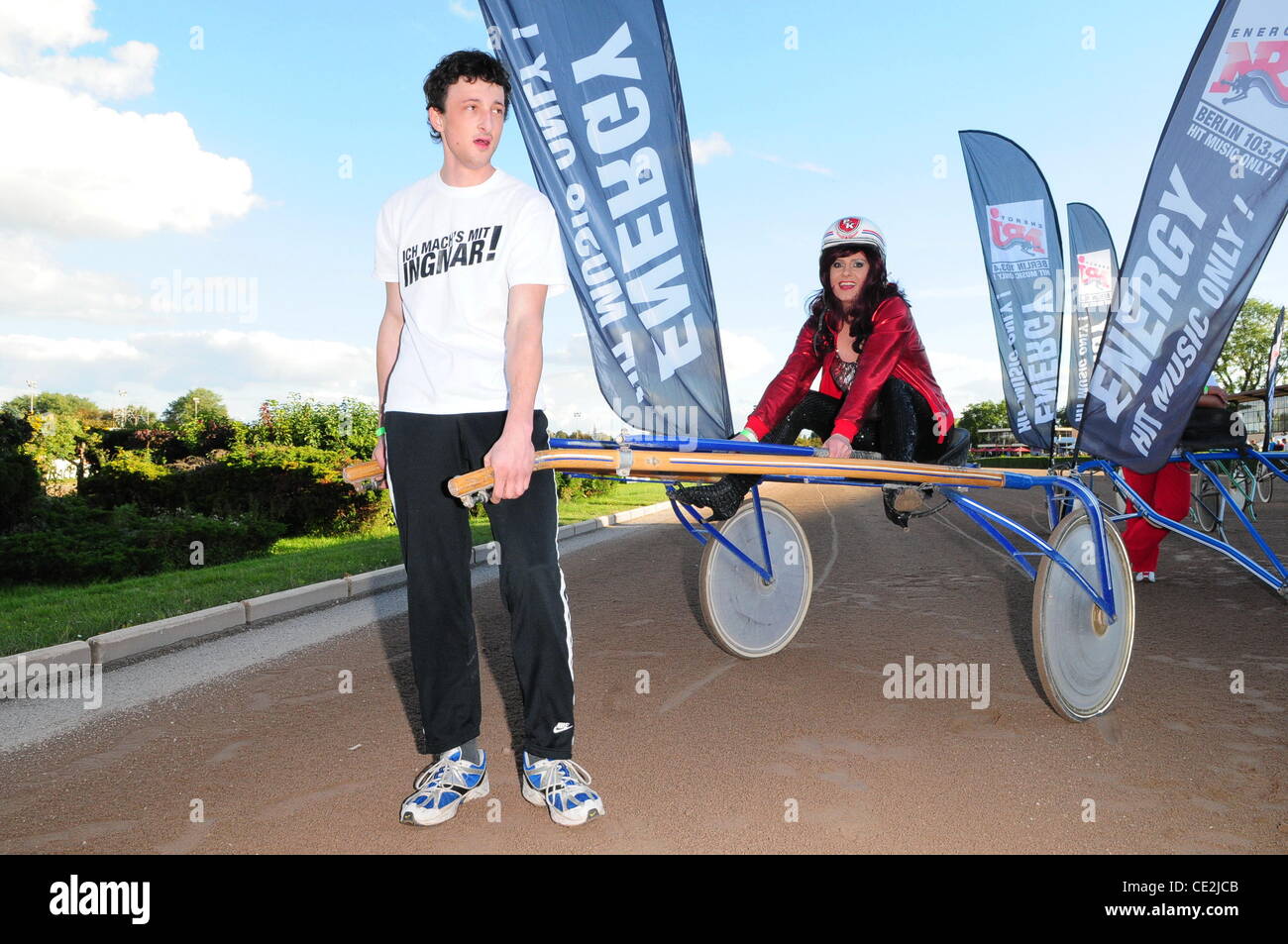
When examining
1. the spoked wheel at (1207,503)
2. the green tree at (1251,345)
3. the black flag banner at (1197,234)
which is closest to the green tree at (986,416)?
the green tree at (1251,345)

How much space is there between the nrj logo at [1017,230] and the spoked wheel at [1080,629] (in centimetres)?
1137

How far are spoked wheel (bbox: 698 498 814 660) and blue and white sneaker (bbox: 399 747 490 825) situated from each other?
2075mm

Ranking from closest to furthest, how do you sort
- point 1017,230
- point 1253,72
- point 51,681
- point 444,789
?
1. point 444,789
2. point 51,681
3. point 1253,72
4. point 1017,230

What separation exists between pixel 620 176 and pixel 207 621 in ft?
14.8

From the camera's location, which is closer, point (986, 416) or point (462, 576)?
point (462, 576)

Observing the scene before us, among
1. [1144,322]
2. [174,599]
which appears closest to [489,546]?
[174,599]

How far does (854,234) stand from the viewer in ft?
15.4

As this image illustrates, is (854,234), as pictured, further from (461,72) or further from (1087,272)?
(1087,272)

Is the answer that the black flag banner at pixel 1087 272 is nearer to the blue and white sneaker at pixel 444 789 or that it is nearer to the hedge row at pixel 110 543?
the hedge row at pixel 110 543

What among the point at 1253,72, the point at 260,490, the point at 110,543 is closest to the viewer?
the point at 1253,72

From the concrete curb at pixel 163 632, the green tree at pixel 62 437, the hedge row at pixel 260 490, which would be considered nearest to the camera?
the concrete curb at pixel 163 632

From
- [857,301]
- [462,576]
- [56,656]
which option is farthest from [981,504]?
[56,656]

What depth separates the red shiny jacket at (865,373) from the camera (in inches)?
175

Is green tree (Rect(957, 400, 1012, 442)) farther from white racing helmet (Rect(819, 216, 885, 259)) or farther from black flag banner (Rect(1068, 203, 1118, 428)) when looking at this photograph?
white racing helmet (Rect(819, 216, 885, 259))
